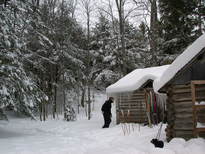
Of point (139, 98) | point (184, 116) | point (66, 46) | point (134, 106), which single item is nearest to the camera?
point (184, 116)

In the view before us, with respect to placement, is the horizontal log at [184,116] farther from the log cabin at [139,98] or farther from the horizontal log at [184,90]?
the log cabin at [139,98]

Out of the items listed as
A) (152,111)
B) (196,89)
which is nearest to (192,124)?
(196,89)

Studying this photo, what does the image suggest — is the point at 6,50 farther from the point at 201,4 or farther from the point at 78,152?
the point at 201,4

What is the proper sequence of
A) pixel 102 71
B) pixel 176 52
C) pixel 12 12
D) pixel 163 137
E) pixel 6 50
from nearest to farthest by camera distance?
pixel 163 137
pixel 6 50
pixel 12 12
pixel 176 52
pixel 102 71

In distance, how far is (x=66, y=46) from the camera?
26.7 meters

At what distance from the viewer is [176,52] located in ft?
77.5

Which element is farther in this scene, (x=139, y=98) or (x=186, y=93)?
(x=139, y=98)

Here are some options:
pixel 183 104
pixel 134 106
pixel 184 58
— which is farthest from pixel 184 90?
pixel 134 106

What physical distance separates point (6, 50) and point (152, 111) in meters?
8.07

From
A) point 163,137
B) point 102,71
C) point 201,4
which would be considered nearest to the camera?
point 163,137

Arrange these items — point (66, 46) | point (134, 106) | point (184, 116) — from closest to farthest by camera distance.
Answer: point (184, 116) < point (134, 106) < point (66, 46)

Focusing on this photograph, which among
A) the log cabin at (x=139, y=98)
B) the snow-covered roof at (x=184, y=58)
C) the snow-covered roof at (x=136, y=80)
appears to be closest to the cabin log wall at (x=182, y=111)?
the snow-covered roof at (x=184, y=58)

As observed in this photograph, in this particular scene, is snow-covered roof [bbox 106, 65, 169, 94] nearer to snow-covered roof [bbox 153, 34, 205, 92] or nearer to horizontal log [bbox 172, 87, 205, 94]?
horizontal log [bbox 172, 87, 205, 94]

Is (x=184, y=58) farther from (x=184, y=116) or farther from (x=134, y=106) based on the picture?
(x=134, y=106)
